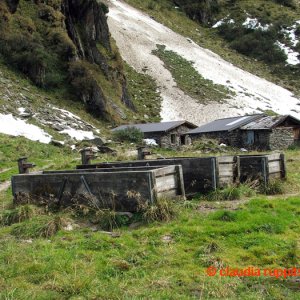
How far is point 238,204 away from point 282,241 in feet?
9.30

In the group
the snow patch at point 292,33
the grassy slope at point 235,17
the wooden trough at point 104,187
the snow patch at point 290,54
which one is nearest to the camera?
the wooden trough at point 104,187

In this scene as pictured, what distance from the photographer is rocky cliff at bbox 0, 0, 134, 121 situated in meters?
38.7

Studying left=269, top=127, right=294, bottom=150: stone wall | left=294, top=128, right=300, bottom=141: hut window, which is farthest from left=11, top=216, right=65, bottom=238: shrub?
left=294, top=128, right=300, bottom=141: hut window

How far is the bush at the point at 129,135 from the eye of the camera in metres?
35.1

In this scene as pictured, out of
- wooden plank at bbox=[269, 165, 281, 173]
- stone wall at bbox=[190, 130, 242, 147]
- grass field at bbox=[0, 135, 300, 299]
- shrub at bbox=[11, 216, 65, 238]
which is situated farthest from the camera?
stone wall at bbox=[190, 130, 242, 147]

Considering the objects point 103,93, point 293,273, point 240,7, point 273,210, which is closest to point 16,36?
point 103,93

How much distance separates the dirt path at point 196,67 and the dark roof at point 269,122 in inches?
547

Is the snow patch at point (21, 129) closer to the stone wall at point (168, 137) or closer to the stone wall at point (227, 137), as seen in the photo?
the stone wall at point (168, 137)

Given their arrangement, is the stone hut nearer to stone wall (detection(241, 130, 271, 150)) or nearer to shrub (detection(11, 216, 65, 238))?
stone wall (detection(241, 130, 271, 150))

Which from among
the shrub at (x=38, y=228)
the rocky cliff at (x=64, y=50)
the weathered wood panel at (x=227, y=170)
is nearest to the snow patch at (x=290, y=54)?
the rocky cliff at (x=64, y=50)

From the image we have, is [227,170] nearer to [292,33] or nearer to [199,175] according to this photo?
[199,175]

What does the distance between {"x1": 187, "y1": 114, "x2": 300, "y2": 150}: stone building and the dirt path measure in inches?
474

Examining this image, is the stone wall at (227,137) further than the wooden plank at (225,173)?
Yes

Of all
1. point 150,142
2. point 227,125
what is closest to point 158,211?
point 150,142
